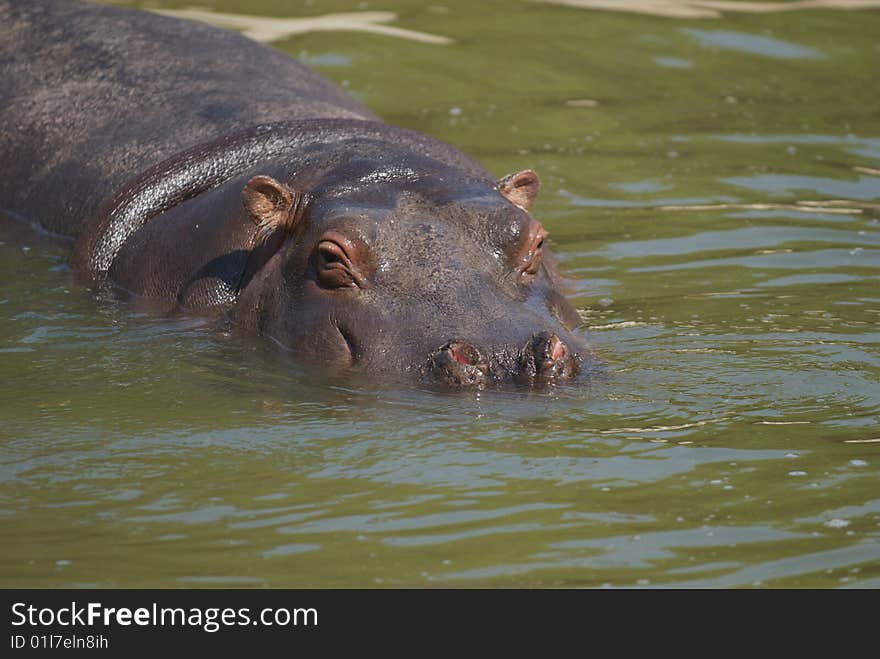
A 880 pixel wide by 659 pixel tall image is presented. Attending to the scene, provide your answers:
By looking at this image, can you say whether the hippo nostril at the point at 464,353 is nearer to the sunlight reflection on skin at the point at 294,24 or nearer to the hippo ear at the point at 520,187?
the hippo ear at the point at 520,187

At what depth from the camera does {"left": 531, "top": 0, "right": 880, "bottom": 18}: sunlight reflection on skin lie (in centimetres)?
1703

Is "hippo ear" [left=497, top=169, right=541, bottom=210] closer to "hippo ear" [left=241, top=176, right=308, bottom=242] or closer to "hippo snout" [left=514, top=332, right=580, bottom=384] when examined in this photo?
"hippo ear" [left=241, top=176, right=308, bottom=242]

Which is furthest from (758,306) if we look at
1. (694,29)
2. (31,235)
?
(694,29)

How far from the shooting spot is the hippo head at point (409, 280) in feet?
23.2

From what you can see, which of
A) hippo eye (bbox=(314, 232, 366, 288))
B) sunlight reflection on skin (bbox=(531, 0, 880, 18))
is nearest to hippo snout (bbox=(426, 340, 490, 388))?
hippo eye (bbox=(314, 232, 366, 288))

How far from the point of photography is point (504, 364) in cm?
695

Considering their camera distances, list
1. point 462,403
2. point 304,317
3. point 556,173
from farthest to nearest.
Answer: point 556,173 → point 304,317 → point 462,403

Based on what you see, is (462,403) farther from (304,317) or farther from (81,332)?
(81,332)

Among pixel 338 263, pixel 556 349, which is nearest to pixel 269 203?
pixel 338 263

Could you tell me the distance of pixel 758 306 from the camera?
29.8ft

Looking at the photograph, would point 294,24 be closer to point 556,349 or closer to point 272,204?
point 272,204
